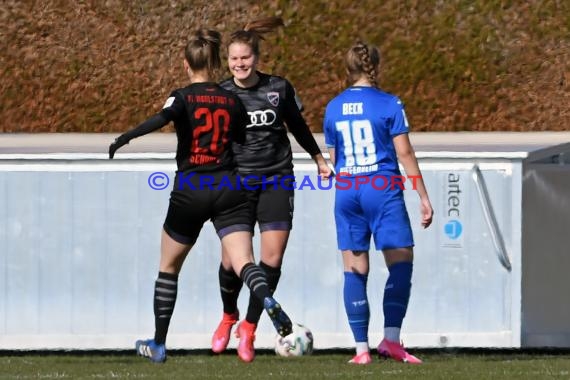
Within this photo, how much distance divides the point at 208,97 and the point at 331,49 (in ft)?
40.6

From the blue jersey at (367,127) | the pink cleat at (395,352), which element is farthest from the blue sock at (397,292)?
the blue jersey at (367,127)

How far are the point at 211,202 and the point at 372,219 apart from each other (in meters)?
0.91

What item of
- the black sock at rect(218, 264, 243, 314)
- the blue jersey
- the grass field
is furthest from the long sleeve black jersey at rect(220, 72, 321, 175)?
the grass field

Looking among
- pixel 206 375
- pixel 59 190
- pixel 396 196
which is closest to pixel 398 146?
pixel 396 196

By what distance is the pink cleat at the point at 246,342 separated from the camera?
28.3 ft

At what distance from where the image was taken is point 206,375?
25.0 feet

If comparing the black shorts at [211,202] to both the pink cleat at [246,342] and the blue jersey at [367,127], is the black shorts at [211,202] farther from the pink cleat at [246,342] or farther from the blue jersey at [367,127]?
the pink cleat at [246,342]

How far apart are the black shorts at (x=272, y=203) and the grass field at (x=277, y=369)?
2.68 ft

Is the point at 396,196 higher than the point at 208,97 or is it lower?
lower

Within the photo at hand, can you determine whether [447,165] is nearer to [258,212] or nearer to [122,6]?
[258,212]

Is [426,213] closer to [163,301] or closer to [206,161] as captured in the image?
[206,161]

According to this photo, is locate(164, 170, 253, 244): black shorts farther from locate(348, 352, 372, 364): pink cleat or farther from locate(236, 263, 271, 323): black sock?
locate(348, 352, 372, 364): pink cleat

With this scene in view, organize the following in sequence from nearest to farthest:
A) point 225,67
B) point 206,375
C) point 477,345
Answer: point 206,375 < point 477,345 < point 225,67

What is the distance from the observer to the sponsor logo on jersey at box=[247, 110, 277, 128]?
28.1 feet
